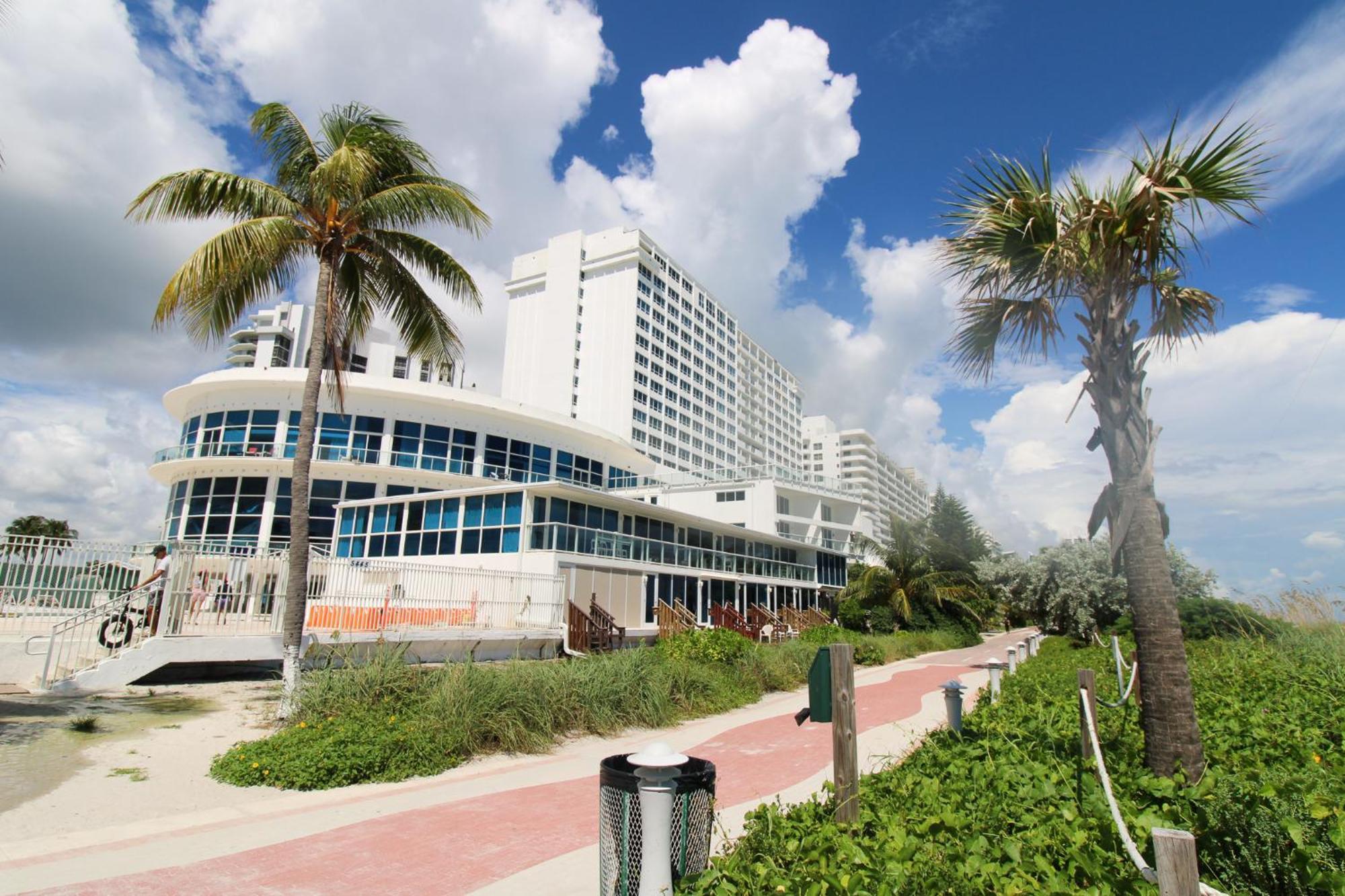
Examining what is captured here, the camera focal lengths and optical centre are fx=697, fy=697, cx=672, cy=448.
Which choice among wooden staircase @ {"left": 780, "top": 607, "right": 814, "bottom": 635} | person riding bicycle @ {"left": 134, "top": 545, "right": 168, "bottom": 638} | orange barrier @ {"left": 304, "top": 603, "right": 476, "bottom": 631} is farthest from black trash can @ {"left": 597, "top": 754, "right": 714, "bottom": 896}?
wooden staircase @ {"left": 780, "top": 607, "right": 814, "bottom": 635}

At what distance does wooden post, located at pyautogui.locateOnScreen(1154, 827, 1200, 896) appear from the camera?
2.12 meters

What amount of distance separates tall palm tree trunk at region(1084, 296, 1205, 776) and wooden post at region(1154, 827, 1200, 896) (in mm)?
3197

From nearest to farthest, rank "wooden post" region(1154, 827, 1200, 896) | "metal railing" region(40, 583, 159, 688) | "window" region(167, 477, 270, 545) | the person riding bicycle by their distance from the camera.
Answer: "wooden post" region(1154, 827, 1200, 896), "metal railing" region(40, 583, 159, 688), the person riding bicycle, "window" region(167, 477, 270, 545)

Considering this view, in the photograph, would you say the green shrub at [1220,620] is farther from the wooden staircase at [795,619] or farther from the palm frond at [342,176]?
the palm frond at [342,176]

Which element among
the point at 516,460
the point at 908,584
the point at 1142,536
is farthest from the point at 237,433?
the point at 1142,536

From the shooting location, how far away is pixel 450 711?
27.8 feet

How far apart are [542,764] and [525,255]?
80.4 meters

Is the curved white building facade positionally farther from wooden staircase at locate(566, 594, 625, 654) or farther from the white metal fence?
the white metal fence

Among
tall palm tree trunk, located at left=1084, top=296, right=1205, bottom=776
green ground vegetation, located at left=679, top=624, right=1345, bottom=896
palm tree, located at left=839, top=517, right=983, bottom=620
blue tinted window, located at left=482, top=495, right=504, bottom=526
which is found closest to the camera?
green ground vegetation, located at left=679, top=624, right=1345, bottom=896

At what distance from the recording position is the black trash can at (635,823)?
373 centimetres

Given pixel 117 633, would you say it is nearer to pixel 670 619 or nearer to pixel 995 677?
pixel 995 677

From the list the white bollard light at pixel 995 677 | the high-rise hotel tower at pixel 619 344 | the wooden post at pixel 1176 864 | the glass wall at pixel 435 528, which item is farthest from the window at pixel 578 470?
the wooden post at pixel 1176 864

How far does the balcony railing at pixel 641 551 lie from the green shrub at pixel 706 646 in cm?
707

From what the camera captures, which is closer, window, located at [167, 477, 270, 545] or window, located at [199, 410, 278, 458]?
window, located at [167, 477, 270, 545]
